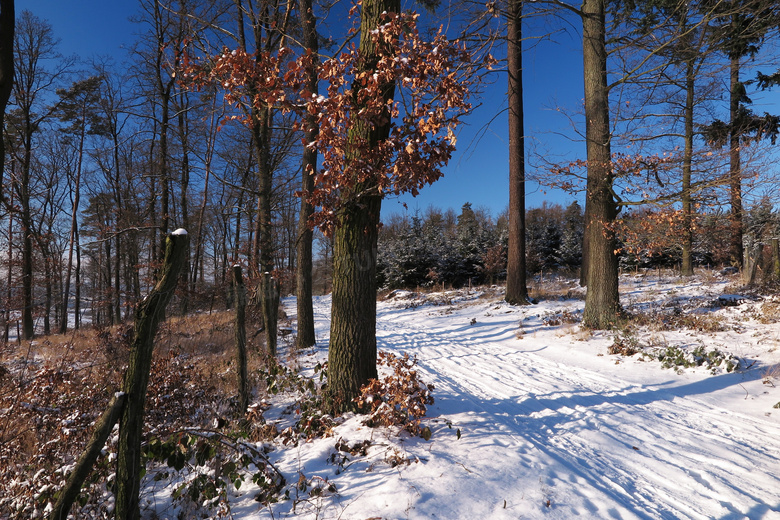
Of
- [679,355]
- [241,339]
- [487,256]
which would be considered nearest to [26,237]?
[241,339]

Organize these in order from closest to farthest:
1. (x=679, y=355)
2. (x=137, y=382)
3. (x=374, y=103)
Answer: (x=137, y=382)
(x=374, y=103)
(x=679, y=355)

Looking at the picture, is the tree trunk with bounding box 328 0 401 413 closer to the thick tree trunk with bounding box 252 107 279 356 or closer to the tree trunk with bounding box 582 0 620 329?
the thick tree trunk with bounding box 252 107 279 356

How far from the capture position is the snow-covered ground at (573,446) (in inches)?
106

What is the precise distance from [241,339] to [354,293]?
1.77 m

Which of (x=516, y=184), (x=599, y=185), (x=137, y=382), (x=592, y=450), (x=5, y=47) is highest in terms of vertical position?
(x=516, y=184)

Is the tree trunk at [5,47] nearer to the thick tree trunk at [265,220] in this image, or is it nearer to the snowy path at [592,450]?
the thick tree trunk at [265,220]

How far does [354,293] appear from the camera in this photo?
4043 millimetres

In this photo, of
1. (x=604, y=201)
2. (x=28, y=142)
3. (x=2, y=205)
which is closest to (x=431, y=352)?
(x=604, y=201)

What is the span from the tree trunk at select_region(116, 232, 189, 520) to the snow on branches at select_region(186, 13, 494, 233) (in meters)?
1.64

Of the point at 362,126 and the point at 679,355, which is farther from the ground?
the point at 362,126

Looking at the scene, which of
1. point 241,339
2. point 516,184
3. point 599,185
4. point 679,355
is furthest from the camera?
point 516,184

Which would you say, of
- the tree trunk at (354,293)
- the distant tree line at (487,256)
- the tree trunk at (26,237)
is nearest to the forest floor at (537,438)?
the tree trunk at (354,293)

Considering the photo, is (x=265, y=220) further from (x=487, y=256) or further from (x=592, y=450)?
(x=487, y=256)

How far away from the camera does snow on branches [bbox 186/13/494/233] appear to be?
329cm
